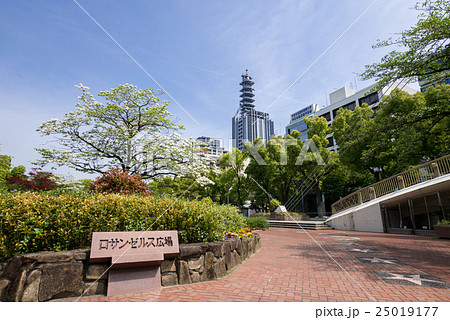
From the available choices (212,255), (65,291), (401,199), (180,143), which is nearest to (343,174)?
(401,199)

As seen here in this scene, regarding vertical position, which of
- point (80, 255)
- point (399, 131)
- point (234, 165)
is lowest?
point (80, 255)

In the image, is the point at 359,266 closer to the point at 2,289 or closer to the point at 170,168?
the point at 2,289

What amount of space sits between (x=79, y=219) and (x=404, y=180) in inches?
712

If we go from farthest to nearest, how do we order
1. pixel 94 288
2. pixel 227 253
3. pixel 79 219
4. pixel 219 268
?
pixel 227 253, pixel 219 268, pixel 79 219, pixel 94 288

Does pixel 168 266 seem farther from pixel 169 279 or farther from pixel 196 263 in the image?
pixel 196 263

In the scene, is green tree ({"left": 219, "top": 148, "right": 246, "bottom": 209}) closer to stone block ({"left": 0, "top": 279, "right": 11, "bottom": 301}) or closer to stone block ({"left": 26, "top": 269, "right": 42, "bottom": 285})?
stone block ({"left": 26, "top": 269, "right": 42, "bottom": 285})

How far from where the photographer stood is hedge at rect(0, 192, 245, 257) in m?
3.90

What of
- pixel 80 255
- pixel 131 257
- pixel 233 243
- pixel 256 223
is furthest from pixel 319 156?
pixel 80 255

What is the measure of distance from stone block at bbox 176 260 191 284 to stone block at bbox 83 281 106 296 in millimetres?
1304

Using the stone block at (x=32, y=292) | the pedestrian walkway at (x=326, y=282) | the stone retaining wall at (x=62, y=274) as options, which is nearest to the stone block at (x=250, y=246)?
the pedestrian walkway at (x=326, y=282)

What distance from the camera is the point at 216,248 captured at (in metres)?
5.38

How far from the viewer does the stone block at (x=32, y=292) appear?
347 centimetres

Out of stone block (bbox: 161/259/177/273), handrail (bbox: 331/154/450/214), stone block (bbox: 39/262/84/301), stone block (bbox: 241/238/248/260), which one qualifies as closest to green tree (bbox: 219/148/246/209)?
handrail (bbox: 331/154/450/214)

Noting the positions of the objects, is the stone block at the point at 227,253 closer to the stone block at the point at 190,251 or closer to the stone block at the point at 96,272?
the stone block at the point at 190,251
